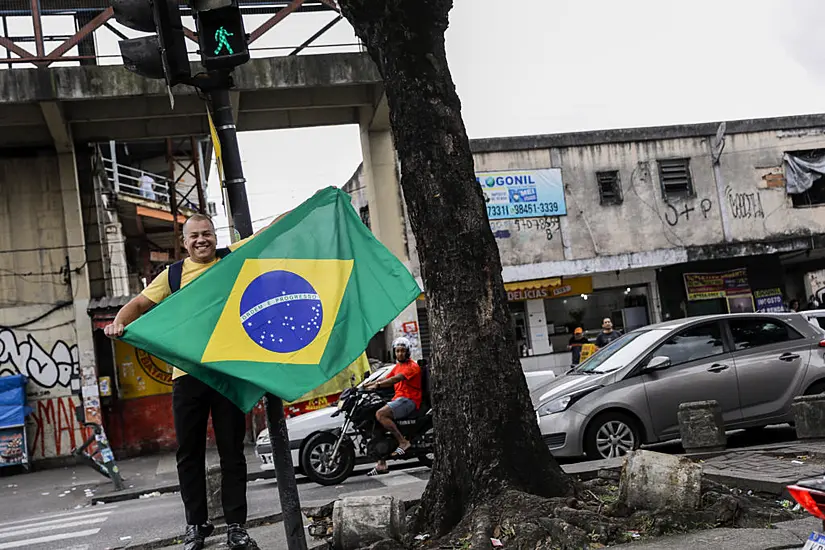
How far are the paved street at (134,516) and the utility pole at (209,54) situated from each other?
2.62 m

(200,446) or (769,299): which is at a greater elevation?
(769,299)

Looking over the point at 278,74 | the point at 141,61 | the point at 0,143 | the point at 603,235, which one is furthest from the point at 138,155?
the point at 141,61

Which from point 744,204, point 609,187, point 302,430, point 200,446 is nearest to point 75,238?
point 302,430

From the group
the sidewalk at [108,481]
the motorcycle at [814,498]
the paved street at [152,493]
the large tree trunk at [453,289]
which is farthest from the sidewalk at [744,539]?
the sidewalk at [108,481]

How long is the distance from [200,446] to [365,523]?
1163 millimetres

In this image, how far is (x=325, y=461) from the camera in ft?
36.3

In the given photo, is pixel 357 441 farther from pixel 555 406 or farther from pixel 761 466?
pixel 761 466

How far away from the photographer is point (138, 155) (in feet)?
109

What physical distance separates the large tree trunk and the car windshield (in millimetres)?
4522

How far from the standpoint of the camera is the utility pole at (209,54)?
210 inches

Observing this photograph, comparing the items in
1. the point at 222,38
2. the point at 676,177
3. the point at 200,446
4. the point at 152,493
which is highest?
the point at 676,177

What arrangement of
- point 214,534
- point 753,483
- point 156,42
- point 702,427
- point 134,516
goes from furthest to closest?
point 134,516
point 702,427
point 214,534
point 753,483
point 156,42

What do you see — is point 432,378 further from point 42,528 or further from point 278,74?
point 278,74

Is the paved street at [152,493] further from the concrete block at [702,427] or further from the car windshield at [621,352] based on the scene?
the car windshield at [621,352]
